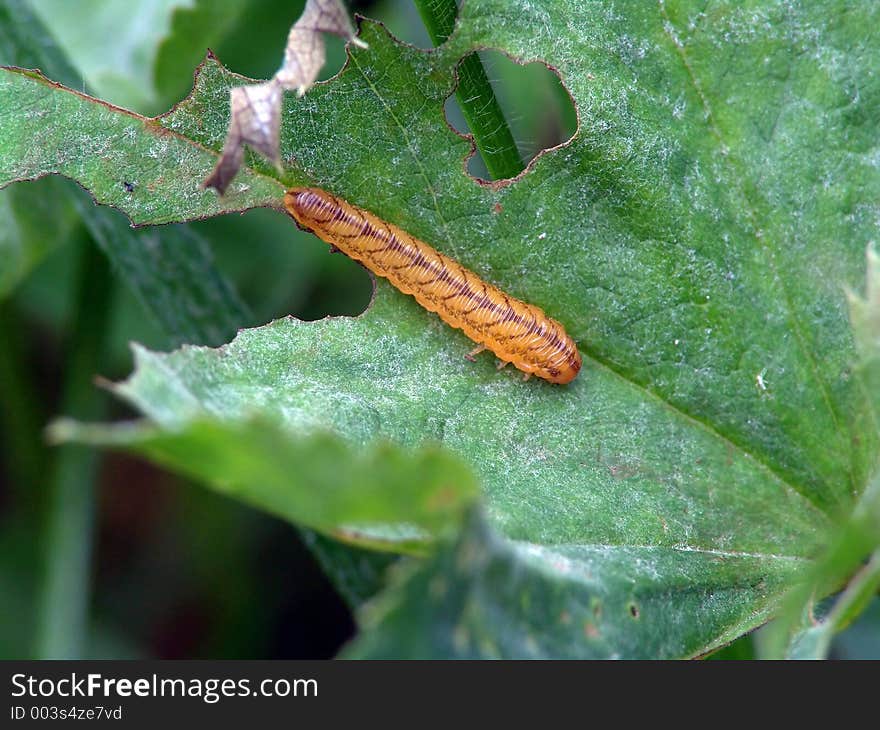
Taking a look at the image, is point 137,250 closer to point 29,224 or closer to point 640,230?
point 29,224

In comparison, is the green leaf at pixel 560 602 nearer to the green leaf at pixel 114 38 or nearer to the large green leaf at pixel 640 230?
the large green leaf at pixel 640 230

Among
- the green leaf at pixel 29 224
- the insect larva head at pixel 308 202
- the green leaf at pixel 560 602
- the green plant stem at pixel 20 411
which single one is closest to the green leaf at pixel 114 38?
the green leaf at pixel 29 224

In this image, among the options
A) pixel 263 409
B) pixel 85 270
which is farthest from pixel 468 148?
pixel 85 270

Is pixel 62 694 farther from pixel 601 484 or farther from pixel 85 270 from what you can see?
pixel 85 270

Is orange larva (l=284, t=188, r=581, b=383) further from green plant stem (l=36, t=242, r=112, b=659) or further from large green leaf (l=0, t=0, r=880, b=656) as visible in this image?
green plant stem (l=36, t=242, r=112, b=659)

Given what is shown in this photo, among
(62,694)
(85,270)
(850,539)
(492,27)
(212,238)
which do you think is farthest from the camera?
(212,238)

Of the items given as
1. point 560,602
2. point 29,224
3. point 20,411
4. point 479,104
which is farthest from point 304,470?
point 20,411
